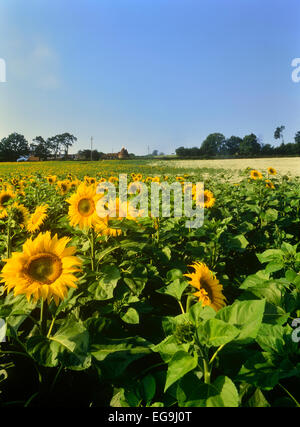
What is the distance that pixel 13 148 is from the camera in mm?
49656

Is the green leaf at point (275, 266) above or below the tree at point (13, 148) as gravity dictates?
below

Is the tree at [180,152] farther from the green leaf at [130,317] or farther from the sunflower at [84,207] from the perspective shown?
the green leaf at [130,317]

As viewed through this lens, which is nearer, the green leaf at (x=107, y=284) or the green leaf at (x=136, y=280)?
the green leaf at (x=107, y=284)

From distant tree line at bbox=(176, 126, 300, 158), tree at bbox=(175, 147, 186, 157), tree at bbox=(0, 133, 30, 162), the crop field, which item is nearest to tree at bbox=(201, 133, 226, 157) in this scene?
distant tree line at bbox=(176, 126, 300, 158)

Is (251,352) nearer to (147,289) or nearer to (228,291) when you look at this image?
(147,289)

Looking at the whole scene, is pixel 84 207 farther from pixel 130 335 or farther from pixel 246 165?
pixel 246 165

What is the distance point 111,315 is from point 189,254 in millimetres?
1721

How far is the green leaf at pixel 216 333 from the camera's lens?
0.97 meters

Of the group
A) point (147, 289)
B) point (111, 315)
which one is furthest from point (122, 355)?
point (147, 289)

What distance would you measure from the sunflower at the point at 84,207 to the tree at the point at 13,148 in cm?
4789

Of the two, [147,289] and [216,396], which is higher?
[216,396]

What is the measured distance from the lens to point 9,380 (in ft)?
4.91

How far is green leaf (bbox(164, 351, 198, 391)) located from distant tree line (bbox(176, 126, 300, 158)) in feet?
225

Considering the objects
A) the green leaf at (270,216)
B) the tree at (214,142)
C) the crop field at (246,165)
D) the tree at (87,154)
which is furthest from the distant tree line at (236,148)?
the green leaf at (270,216)
